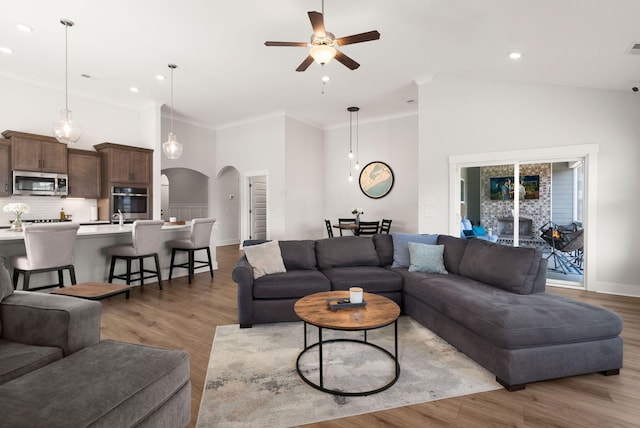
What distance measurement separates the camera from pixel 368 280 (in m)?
3.35

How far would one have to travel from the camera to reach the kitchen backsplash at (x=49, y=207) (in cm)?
511

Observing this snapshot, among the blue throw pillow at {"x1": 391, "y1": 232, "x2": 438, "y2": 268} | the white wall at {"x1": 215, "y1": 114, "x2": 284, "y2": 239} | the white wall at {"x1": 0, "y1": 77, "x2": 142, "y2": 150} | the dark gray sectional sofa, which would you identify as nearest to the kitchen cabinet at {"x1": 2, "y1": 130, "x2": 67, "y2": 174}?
the white wall at {"x1": 0, "y1": 77, "x2": 142, "y2": 150}

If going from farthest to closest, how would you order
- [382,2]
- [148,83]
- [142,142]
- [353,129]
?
[353,129] → [142,142] → [148,83] → [382,2]

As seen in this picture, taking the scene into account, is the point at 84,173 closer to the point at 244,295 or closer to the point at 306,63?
the point at 244,295

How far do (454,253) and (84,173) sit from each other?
6.44 metres

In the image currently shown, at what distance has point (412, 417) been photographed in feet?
5.86

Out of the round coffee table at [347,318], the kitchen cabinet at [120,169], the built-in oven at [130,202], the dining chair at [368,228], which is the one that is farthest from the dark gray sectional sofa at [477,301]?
the kitchen cabinet at [120,169]

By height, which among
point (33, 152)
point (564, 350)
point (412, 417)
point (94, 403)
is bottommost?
point (412, 417)

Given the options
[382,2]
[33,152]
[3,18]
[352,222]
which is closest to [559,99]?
[382,2]

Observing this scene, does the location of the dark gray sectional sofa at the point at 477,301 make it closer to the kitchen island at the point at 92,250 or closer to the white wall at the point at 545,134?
the white wall at the point at 545,134

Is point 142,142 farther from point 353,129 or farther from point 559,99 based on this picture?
point 559,99

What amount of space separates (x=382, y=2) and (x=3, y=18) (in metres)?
4.20

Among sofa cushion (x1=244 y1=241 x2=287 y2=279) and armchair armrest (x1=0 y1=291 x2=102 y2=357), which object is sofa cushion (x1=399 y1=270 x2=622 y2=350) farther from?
armchair armrest (x1=0 y1=291 x2=102 y2=357)

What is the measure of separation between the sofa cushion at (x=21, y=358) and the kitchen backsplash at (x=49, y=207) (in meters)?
4.92
